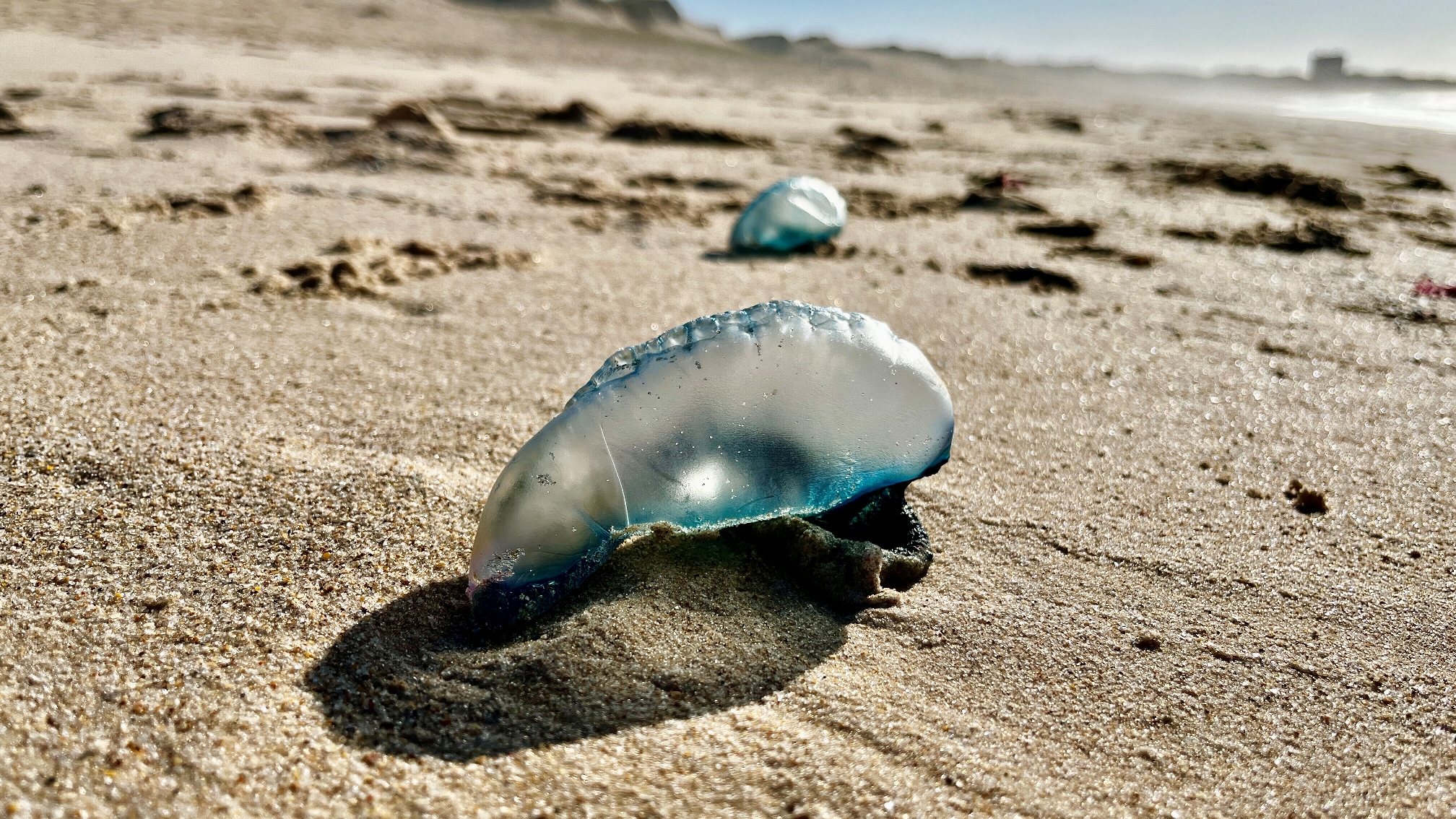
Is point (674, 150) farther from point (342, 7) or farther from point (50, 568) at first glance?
point (342, 7)

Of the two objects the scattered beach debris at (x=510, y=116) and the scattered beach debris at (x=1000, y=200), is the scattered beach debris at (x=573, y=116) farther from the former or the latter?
the scattered beach debris at (x=1000, y=200)

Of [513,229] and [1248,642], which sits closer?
[1248,642]

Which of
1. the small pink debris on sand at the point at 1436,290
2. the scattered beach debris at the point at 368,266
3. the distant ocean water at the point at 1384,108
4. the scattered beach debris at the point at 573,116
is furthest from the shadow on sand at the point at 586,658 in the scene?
the distant ocean water at the point at 1384,108

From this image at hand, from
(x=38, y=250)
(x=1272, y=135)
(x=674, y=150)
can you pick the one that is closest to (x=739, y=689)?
(x=38, y=250)

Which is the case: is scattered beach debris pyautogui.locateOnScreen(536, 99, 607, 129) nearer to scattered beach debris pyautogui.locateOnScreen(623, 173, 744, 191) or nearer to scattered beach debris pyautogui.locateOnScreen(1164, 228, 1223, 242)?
scattered beach debris pyautogui.locateOnScreen(623, 173, 744, 191)

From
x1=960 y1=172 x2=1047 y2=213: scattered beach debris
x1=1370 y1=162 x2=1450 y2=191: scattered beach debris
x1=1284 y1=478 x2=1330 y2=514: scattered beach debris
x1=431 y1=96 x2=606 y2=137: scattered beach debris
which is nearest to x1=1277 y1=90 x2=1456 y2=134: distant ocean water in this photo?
x1=1370 y1=162 x2=1450 y2=191: scattered beach debris
